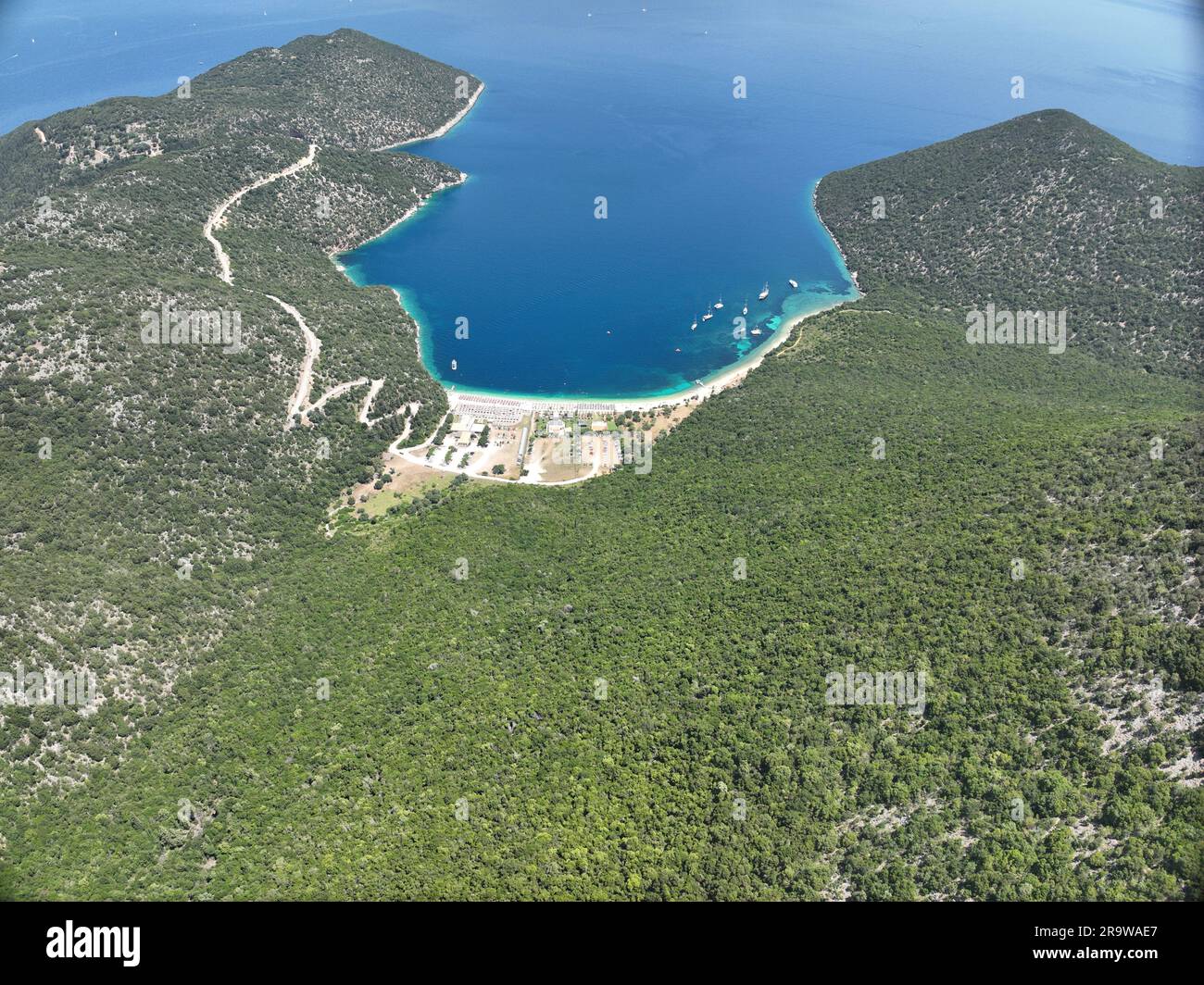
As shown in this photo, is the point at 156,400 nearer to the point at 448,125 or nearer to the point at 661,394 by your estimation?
the point at 661,394

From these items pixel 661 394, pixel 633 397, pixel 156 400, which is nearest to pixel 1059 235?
pixel 661 394

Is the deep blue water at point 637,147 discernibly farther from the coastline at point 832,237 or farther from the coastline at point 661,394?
the coastline at point 661,394

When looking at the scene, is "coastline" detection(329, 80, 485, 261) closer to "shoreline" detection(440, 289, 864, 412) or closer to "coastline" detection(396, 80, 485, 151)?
"coastline" detection(396, 80, 485, 151)

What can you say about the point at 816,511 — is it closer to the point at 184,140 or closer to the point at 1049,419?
the point at 1049,419

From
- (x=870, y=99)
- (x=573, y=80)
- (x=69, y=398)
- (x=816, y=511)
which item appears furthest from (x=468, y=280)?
(x=870, y=99)

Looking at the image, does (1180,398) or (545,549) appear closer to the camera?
(545,549)

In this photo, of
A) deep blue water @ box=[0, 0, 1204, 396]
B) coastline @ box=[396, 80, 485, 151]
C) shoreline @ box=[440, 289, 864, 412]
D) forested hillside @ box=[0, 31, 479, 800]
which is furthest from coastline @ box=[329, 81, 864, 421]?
coastline @ box=[396, 80, 485, 151]
